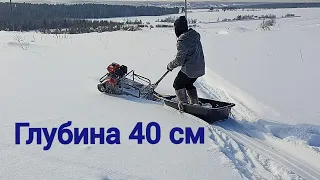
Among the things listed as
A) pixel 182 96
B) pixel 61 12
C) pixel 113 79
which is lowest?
pixel 182 96

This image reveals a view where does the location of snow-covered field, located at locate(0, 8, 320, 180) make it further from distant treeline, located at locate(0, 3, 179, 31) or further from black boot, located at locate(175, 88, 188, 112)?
distant treeline, located at locate(0, 3, 179, 31)

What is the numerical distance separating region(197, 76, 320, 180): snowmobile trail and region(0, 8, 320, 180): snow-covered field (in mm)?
13

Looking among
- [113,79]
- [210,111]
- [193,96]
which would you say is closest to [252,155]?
[210,111]

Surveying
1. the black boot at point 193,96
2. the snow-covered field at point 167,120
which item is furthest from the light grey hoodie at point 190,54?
the snow-covered field at point 167,120

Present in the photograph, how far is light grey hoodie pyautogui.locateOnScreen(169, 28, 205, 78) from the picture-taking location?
5473 millimetres

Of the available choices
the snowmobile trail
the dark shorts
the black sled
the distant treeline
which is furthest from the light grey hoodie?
the distant treeline

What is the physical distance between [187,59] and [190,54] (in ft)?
0.32

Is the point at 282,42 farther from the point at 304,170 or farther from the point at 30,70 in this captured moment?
the point at 304,170

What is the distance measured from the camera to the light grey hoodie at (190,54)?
5.47 m

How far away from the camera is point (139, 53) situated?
12547 mm

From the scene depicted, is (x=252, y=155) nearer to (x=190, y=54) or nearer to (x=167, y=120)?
(x=167, y=120)

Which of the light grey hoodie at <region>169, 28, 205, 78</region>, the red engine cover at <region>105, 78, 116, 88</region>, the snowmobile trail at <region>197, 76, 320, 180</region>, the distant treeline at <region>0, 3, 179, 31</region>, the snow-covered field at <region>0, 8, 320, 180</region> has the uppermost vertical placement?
the distant treeline at <region>0, 3, 179, 31</region>

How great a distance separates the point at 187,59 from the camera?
5.61 meters

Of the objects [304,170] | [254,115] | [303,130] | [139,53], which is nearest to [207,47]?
[139,53]
